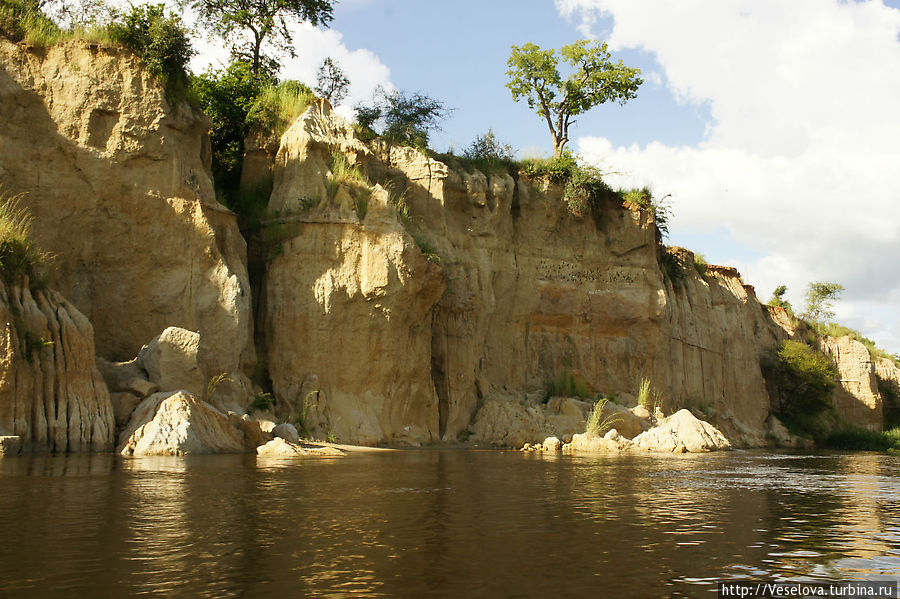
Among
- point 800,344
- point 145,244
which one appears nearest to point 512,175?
point 145,244

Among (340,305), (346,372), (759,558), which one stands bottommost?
(759,558)

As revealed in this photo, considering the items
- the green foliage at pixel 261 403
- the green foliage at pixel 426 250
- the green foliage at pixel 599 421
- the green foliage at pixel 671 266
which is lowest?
the green foliage at pixel 599 421

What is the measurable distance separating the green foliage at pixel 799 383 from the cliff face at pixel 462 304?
1262 millimetres

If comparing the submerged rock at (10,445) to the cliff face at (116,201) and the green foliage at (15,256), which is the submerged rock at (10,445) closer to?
the green foliage at (15,256)

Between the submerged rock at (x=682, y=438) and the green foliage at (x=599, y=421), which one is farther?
the green foliage at (x=599, y=421)

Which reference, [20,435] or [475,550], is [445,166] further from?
[475,550]

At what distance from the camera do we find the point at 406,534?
18.5 feet

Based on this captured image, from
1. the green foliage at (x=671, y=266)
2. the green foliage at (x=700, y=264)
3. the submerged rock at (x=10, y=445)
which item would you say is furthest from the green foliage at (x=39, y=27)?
the green foliage at (x=700, y=264)

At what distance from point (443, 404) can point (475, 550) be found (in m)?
16.8

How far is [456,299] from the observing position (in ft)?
74.4

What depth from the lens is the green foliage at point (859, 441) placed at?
32.6m

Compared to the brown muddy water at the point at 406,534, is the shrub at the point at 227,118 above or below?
above

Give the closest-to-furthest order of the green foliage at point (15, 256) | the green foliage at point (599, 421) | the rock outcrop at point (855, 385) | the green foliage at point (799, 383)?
the green foliage at point (15, 256), the green foliage at point (599, 421), the green foliage at point (799, 383), the rock outcrop at point (855, 385)

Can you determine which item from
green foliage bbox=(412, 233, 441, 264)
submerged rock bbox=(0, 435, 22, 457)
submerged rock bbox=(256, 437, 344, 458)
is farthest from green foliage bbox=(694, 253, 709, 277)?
submerged rock bbox=(0, 435, 22, 457)
